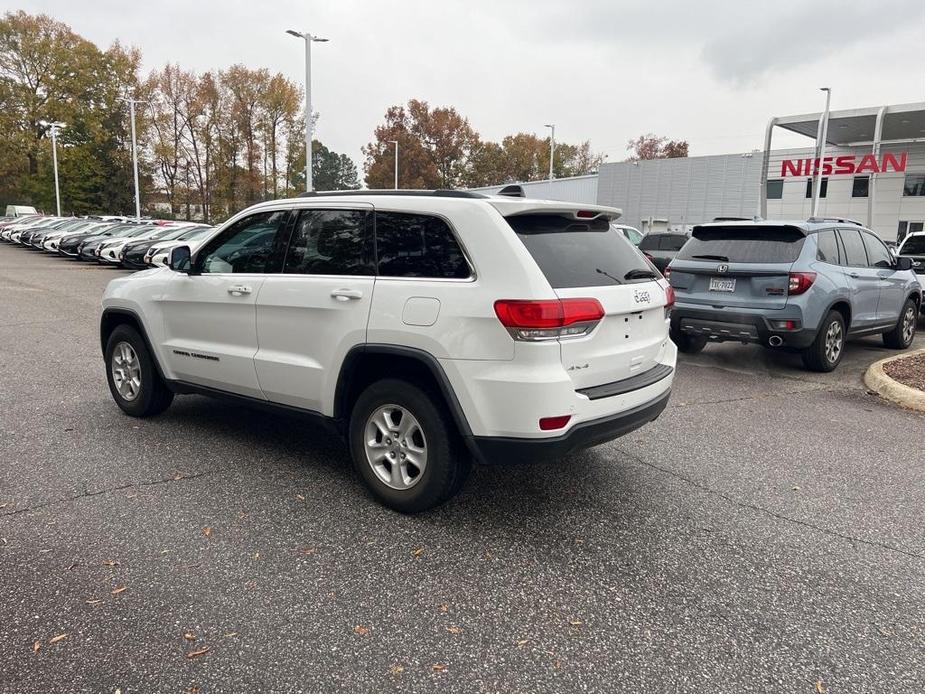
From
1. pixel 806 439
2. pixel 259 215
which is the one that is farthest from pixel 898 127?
pixel 259 215

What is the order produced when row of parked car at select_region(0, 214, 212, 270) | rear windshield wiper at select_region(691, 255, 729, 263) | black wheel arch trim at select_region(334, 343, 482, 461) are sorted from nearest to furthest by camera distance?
1. black wheel arch trim at select_region(334, 343, 482, 461)
2. rear windshield wiper at select_region(691, 255, 729, 263)
3. row of parked car at select_region(0, 214, 212, 270)

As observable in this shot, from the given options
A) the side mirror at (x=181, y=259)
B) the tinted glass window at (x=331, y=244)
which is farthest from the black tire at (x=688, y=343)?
the side mirror at (x=181, y=259)

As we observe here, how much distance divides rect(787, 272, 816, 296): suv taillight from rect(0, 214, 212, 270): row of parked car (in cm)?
1516

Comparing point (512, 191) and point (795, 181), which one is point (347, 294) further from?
point (795, 181)

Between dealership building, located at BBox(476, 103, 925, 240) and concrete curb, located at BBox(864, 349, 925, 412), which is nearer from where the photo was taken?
concrete curb, located at BBox(864, 349, 925, 412)

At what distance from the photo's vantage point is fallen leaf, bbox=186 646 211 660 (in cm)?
257

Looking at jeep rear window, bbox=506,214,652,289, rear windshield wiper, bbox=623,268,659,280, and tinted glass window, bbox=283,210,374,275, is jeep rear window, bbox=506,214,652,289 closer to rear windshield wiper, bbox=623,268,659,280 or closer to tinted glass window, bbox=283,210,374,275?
rear windshield wiper, bbox=623,268,659,280

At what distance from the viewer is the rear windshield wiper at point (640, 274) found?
396cm

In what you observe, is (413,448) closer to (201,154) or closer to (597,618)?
(597,618)

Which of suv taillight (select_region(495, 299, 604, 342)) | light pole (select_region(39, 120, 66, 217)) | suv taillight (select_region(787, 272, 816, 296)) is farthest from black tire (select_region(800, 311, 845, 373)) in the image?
light pole (select_region(39, 120, 66, 217))

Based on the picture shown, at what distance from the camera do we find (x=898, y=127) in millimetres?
34250

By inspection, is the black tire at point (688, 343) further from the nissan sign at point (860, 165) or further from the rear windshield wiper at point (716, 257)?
the nissan sign at point (860, 165)

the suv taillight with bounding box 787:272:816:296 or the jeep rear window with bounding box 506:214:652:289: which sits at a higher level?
the jeep rear window with bounding box 506:214:652:289

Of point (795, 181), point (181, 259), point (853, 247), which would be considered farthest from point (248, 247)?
point (795, 181)
